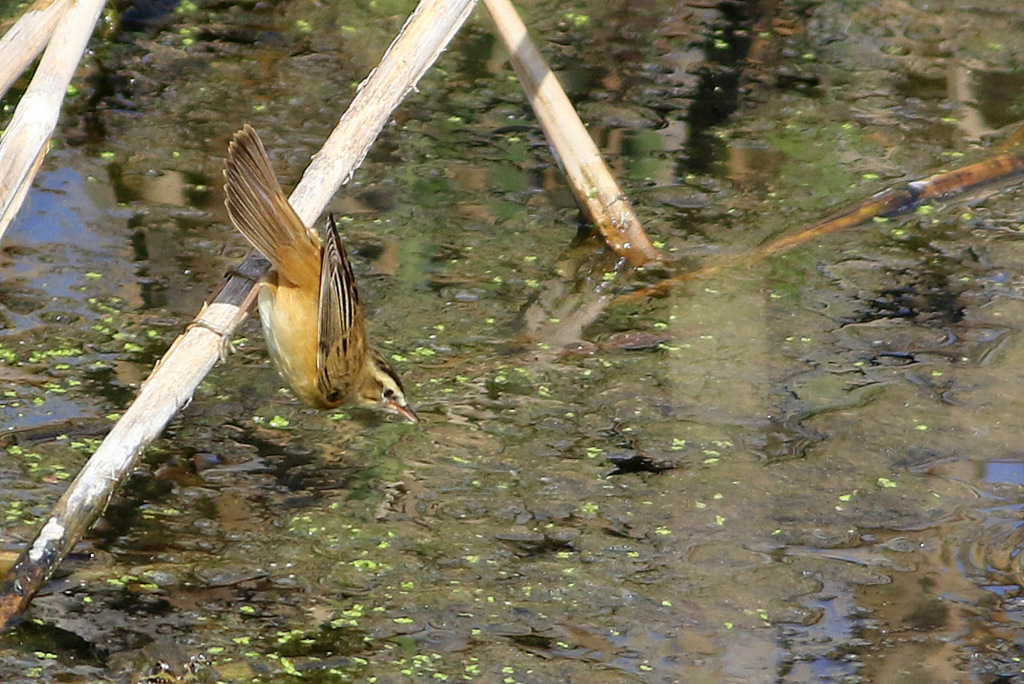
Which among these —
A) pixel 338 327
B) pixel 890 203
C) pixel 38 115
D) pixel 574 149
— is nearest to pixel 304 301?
pixel 338 327

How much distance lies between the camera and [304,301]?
413 centimetres

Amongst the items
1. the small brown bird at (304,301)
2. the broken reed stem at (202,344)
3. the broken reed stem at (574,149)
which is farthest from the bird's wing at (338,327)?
the broken reed stem at (574,149)

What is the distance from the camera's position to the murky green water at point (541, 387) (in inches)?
151

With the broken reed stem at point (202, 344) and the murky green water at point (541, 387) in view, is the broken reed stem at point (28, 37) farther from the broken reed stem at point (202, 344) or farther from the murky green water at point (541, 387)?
the murky green water at point (541, 387)

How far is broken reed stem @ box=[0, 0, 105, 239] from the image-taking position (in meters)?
3.29

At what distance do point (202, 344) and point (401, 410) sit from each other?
1.06 metres

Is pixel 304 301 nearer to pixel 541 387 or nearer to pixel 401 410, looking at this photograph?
pixel 401 410

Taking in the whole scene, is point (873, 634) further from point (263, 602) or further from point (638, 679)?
point (263, 602)

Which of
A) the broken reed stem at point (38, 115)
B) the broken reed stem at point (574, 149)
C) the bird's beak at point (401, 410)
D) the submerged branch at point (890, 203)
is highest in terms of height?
the broken reed stem at point (38, 115)

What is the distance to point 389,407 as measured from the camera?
453cm

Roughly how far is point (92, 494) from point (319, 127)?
3.48 metres

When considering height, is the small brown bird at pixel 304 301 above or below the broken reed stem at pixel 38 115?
below

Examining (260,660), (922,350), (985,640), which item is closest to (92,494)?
(260,660)

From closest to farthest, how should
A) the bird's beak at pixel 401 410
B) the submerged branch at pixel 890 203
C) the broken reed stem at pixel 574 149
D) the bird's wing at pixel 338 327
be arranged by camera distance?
the bird's wing at pixel 338 327
the bird's beak at pixel 401 410
the broken reed stem at pixel 574 149
the submerged branch at pixel 890 203
